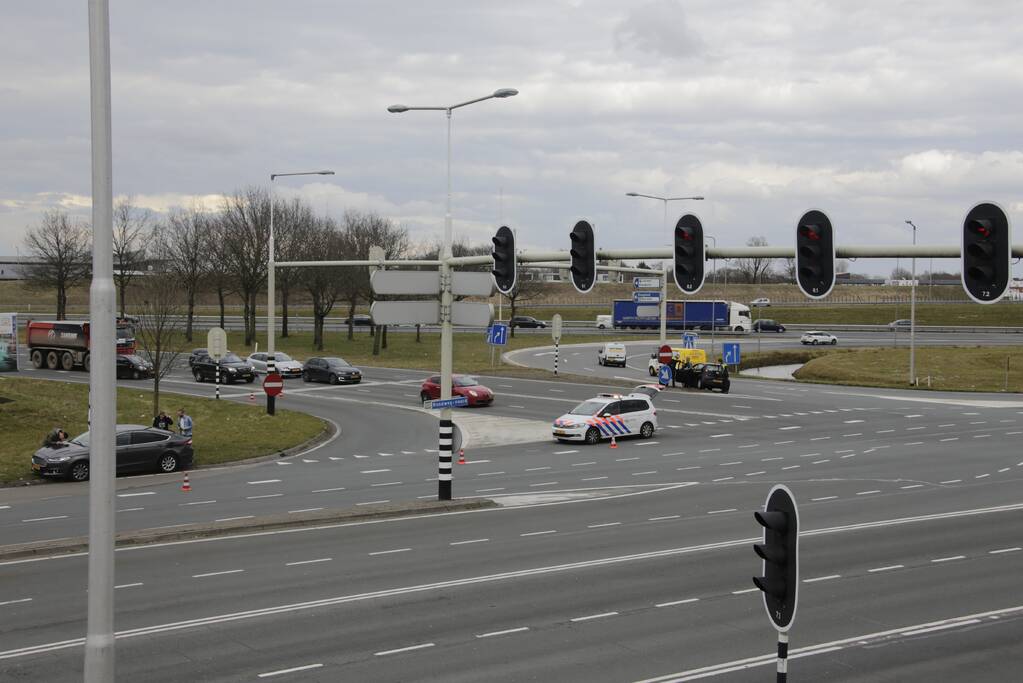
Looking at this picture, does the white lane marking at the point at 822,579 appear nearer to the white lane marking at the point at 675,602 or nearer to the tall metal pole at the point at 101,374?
the white lane marking at the point at 675,602

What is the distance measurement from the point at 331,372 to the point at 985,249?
4734 cm

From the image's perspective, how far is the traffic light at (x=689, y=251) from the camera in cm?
1392

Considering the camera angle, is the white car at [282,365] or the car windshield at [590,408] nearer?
the car windshield at [590,408]

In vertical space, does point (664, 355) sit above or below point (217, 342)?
below

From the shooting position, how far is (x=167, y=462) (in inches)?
1123

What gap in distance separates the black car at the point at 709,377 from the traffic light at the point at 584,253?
1500 inches

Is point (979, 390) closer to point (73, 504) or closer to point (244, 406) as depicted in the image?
point (244, 406)

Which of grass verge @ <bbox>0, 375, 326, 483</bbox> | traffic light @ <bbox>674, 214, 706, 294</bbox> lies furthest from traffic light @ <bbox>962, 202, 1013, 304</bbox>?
grass verge @ <bbox>0, 375, 326, 483</bbox>

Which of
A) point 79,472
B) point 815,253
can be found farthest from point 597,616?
→ point 79,472

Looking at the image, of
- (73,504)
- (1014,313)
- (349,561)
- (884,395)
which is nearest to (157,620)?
(349,561)

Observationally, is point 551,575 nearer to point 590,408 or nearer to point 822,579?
point 822,579

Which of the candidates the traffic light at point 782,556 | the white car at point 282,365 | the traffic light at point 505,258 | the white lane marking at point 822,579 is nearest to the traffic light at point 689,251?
the traffic light at point 505,258

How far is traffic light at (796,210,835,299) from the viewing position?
40.9ft

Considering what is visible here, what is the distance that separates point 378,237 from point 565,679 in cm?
7247
